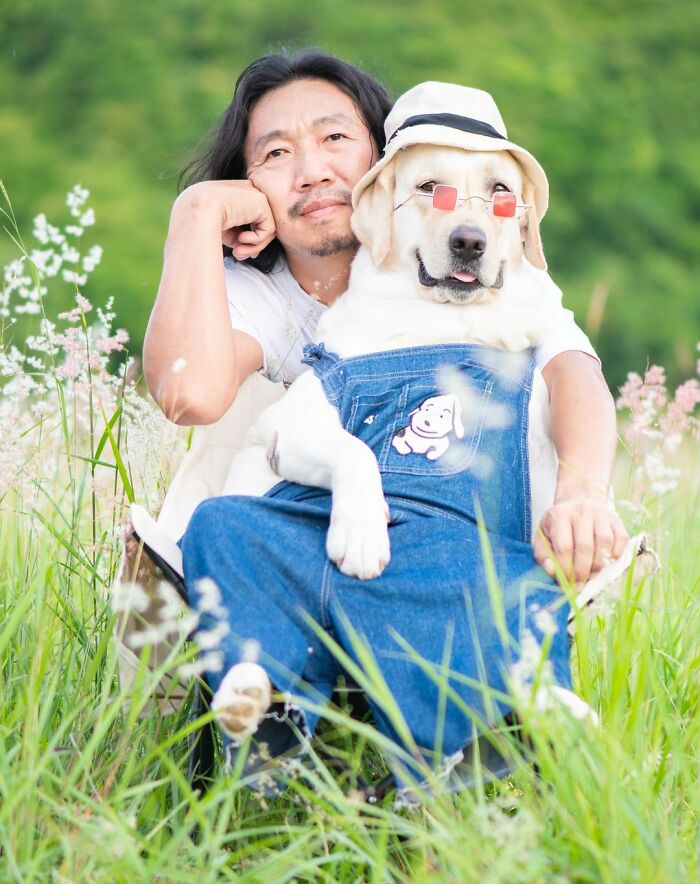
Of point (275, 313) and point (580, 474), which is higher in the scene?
point (275, 313)

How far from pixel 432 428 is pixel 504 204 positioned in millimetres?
536

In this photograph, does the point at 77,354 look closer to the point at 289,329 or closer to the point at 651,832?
the point at 289,329

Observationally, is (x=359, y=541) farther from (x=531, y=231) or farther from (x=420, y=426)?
(x=531, y=231)

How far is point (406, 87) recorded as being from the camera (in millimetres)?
11008

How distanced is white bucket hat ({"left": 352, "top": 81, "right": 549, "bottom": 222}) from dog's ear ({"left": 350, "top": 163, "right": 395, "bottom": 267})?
0.06ft

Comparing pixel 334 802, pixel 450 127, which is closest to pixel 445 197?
pixel 450 127

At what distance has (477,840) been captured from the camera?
1.62 metres

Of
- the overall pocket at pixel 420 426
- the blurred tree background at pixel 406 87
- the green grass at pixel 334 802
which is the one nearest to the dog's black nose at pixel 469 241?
the overall pocket at pixel 420 426

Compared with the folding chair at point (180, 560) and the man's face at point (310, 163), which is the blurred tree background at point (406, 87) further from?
the folding chair at point (180, 560)

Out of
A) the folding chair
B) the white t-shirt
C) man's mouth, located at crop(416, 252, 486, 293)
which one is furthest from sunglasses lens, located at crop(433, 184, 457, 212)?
the folding chair

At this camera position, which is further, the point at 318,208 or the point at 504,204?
the point at 318,208

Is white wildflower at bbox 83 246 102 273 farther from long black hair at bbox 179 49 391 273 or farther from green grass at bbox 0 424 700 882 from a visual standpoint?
green grass at bbox 0 424 700 882

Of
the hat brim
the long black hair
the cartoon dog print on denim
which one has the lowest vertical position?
the cartoon dog print on denim

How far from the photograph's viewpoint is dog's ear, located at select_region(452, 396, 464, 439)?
7.04 ft
